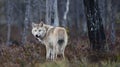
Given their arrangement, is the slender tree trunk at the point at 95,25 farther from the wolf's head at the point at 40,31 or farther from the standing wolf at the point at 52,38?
the wolf's head at the point at 40,31

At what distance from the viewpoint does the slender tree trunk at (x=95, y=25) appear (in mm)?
14039

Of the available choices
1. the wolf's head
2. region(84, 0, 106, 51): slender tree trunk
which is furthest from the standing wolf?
region(84, 0, 106, 51): slender tree trunk

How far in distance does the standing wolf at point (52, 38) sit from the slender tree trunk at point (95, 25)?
103 centimetres

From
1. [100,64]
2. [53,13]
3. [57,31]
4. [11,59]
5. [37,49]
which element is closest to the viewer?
[100,64]

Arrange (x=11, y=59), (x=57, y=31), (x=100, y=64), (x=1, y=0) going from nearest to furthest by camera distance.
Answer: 1. (x=100, y=64)
2. (x=11, y=59)
3. (x=57, y=31)
4. (x=1, y=0)

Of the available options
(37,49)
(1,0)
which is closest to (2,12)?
(1,0)

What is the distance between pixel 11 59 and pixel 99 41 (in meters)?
3.01

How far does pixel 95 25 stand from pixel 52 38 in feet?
5.83

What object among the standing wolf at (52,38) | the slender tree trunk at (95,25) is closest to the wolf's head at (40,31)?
the standing wolf at (52,38)

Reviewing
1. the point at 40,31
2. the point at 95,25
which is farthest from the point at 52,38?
the point at 95,25

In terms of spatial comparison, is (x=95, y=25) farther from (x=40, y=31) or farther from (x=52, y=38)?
(x=40, y=31)

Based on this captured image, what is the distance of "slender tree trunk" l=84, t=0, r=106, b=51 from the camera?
46.1ft

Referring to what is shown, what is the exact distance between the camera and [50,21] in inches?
796

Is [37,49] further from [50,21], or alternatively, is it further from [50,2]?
[50,2]
